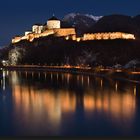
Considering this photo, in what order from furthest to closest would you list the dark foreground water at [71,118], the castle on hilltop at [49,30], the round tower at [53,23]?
the round tower at [53,23], the castle on hilltop at [49,30], the dark foreground water at [71,118]

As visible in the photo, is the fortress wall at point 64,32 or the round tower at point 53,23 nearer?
the fortress wall at point 64,32

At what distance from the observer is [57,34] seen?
8306 cm

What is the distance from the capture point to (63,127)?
1241cm

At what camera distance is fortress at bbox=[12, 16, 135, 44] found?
74.4m

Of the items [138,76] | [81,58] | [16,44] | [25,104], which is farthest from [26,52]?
[25,104]

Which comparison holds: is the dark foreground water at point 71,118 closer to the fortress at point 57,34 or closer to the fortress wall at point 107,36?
the fortress wall at point 107,36

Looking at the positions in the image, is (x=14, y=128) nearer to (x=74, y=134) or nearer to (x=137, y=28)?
(x=74, y=134)

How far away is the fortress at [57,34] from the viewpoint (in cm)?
7441

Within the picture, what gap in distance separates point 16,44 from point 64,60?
65.5 feet

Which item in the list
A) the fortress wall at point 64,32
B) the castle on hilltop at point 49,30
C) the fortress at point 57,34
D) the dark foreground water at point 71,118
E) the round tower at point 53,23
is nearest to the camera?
the dark foreground water at point 71,118

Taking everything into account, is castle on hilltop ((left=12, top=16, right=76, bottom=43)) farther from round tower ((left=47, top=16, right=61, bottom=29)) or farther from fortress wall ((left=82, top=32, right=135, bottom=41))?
fortress wall ((left=82, top=32, right=135, bottom=41))

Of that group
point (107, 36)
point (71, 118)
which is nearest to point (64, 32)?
point (107, 36)

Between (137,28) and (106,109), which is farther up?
(137,28)

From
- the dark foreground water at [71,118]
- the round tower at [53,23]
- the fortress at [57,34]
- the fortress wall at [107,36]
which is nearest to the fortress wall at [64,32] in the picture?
the fortress at [57,34]
